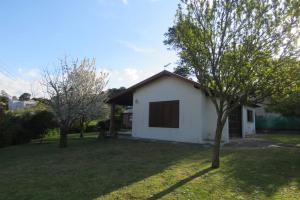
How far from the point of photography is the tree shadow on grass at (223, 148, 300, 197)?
6884 mm

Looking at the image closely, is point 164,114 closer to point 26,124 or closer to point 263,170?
point 263,170

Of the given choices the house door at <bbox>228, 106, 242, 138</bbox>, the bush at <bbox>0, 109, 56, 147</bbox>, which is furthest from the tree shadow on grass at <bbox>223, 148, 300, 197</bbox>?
the bush at <bbox>0, 109, 56, 147</bbox>

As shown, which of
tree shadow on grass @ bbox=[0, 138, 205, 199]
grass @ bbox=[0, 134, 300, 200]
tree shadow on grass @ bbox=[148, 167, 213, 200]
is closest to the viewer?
tree shadow on grass @ bbox=[148, 167, 213, 200]

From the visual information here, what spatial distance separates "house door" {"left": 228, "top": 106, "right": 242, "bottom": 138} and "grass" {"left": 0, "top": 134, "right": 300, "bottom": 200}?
6.56 m

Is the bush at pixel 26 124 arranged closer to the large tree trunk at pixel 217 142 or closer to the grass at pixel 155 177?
the grass at pixel 155 177

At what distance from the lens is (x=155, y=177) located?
7645mm

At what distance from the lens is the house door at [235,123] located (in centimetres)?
1798

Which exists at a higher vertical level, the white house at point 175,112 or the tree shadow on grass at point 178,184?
the white house at point 175,112

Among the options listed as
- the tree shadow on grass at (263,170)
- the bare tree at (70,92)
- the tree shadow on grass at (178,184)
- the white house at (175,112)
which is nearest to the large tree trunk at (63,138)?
the bare tree at (70,92)

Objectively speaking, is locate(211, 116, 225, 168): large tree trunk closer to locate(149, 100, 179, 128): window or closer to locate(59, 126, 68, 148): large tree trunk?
locate(149, 100, 179, 128): window

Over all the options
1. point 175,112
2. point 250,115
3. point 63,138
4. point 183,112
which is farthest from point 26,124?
point 250,115

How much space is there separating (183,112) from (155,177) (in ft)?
26.2

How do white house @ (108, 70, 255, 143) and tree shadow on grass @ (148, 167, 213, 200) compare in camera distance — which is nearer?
tree shadow on grass @ (148, 167, 213, 200)

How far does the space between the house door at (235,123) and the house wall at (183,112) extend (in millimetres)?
2603
